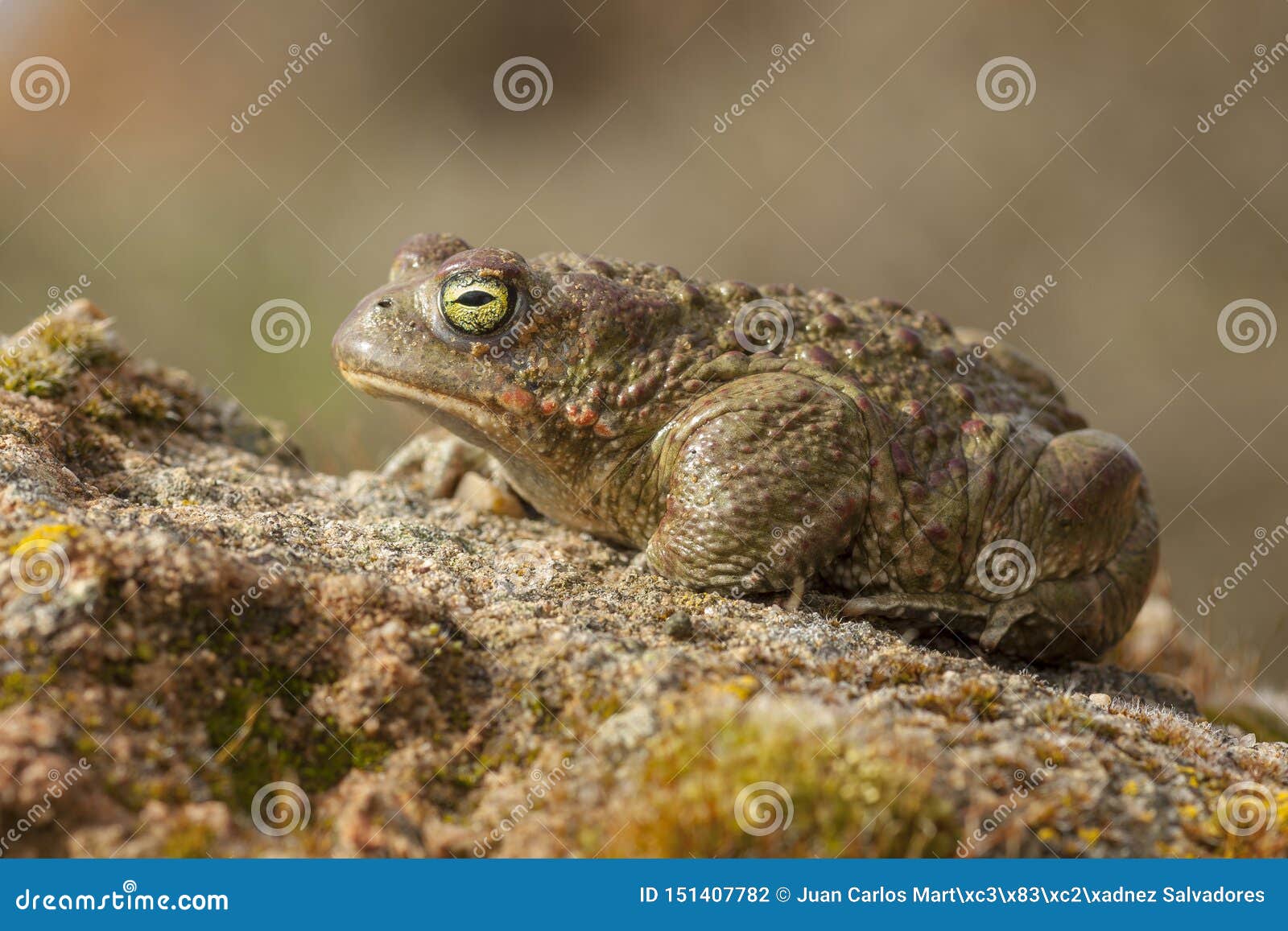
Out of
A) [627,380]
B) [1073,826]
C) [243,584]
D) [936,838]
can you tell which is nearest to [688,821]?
[936,838]

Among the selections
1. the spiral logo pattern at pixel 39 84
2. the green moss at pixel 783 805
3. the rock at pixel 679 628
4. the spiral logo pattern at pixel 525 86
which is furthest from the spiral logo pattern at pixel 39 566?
the spiral logo pattern at pixel 525 86

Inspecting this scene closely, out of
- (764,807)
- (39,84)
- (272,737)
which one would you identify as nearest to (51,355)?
(272,737)

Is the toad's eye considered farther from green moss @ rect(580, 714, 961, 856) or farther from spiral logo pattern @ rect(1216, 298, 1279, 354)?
spiral logo pattern @ rect(1216, 298, 1279, 354)

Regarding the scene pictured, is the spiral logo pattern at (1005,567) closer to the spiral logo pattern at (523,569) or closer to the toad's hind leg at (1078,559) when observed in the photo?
the toad's hind leg at (1078,559)

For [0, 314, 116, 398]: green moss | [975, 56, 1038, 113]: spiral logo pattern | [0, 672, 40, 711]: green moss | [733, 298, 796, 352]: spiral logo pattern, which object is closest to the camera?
[0, 672, 40, 711]: green moss

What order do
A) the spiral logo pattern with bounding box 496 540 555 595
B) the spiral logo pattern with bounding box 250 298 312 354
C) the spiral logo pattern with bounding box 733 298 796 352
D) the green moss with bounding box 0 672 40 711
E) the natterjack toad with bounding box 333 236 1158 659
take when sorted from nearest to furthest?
the green moss with bounding box 0 672 40 711 → the spiral logo pattern with bounding box 496 540 555 595 → the natterjack toad with bounding box 333 236 1158 659 → the spiral logo pattern with bounding box 733 298 796 352 → the spiral logo pattern with bounding box 250 298 312 354

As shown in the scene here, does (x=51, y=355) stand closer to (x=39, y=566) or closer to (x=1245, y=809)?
(x=39, y=566)

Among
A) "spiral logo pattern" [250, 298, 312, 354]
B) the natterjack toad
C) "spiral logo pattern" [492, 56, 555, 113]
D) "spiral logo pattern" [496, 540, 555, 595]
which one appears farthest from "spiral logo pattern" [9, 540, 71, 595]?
"spiral logo pattern" [492, 56, 555, 113]
